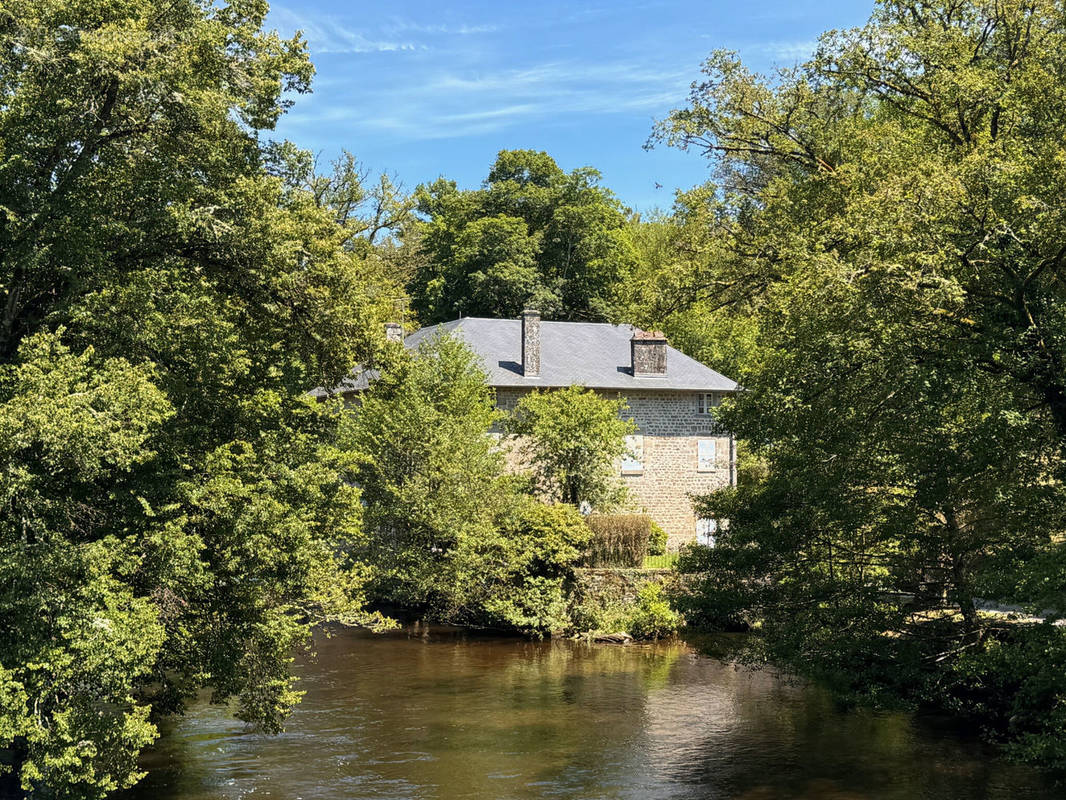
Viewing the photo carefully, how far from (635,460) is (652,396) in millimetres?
2431

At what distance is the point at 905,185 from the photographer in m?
15.3

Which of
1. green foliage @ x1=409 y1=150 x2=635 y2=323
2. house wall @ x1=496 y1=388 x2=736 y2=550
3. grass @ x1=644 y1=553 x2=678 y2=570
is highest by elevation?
green foliage @ x1=409 y1=150 x2=635 y2=323

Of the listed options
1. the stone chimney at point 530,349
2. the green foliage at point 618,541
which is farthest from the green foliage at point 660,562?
the stone chimney at point 530,349

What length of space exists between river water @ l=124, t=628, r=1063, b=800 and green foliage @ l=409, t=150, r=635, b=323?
3069cm

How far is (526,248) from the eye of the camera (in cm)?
5347

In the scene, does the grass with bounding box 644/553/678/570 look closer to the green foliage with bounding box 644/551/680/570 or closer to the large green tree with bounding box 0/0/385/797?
the green foliage with bounding box 644/551/680/570

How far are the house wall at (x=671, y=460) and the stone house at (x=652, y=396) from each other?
1.4 inches

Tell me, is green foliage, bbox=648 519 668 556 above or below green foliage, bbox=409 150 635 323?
below

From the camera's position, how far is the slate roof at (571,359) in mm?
37312

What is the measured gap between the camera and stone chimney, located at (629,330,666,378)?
1519 inches

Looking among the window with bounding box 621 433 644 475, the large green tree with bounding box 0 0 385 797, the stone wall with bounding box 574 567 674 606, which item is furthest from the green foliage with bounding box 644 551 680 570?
the large green tree with bounding box 0 0 385 797

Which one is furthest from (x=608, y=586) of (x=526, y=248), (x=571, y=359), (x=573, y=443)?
(x=526, y=248)

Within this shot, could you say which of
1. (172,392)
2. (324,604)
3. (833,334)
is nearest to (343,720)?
(324,604)

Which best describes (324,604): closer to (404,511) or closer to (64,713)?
(64,713)
